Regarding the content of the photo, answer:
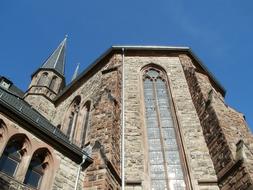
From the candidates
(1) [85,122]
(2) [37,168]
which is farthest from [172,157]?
(1) [85,122]

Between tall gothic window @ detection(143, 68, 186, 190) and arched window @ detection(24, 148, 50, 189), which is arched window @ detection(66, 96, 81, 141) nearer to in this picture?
tall gothic window @ detection(143, 68, 186, 190)

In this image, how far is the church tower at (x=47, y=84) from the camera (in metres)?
18.6

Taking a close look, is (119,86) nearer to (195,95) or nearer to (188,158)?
(195,95)

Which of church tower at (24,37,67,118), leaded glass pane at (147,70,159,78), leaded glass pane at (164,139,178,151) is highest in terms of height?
church tower at (24,37,67,118)

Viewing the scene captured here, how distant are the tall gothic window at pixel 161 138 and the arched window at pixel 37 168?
3181 mm

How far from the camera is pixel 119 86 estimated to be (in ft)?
37.5

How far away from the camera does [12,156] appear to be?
680 centimetres

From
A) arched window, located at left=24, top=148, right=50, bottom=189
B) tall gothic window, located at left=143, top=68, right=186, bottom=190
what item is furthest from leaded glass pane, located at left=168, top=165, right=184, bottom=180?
arched window, located at left=24, top=148, right=50, bottom=189

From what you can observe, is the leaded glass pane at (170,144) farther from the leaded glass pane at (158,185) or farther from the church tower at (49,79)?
the church tower at (49,79)

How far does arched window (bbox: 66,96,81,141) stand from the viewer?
13127 mm

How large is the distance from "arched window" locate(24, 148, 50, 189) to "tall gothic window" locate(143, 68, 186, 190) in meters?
3.18

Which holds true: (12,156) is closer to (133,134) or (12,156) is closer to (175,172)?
(133,134)

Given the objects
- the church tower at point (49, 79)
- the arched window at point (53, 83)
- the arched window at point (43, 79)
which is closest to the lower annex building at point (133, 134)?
the church tower at point (49, 79)

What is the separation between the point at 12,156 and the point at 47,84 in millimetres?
15217
